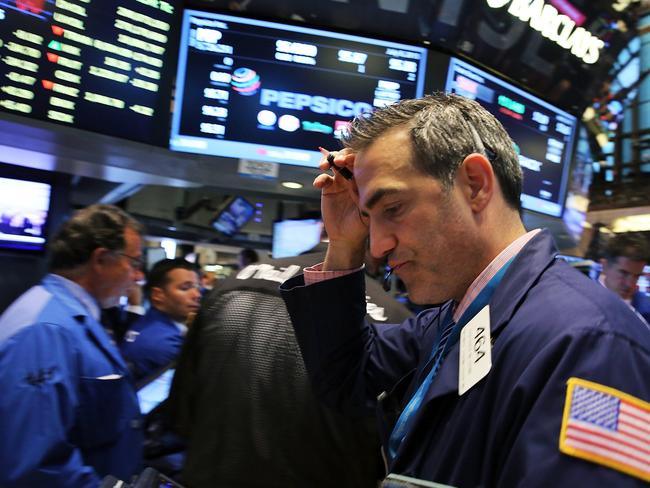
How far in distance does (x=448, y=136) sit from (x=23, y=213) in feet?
10.7

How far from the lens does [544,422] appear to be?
71cm

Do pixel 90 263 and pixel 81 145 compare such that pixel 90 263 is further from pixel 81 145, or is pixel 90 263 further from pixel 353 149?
pixel 353 149

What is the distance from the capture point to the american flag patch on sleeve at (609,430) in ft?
2.21

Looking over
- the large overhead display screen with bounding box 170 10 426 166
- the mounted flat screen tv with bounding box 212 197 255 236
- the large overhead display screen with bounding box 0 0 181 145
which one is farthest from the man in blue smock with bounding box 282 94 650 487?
the mounted flat screen tv with bounding box 212 197 255 236

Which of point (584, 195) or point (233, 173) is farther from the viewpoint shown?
point (584, 195)

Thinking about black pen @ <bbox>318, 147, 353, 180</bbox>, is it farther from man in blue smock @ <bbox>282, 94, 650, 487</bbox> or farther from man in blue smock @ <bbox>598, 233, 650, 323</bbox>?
man in blue smock @ <bbox>598, 233, 650, 323</bbox>

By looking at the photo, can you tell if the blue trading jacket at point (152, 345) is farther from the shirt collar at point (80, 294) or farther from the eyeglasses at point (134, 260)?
the shirt collar at point (80, 294)

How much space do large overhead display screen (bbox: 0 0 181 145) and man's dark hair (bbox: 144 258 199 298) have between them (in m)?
1.03

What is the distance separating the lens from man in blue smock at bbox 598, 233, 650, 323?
331 cm

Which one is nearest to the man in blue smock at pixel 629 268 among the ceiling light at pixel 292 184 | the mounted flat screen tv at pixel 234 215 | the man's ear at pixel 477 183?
the ceiling light at pixel 292 184

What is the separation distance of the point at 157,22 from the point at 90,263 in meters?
1.25

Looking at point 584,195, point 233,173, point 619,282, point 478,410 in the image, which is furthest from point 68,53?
point 584,195

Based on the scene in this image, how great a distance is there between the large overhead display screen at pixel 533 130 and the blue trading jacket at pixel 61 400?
7.20 ft

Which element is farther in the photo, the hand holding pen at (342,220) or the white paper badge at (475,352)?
the hand holding pen at (342,220)
